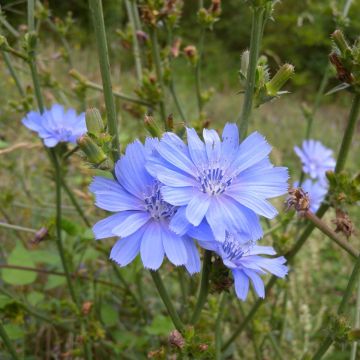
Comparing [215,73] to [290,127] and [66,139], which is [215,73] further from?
[66,139]

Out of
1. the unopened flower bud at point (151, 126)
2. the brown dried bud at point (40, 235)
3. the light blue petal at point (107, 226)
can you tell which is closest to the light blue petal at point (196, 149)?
the unopened flower bud at point (151, 126)

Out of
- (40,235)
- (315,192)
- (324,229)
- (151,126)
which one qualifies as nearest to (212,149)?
(151,126)

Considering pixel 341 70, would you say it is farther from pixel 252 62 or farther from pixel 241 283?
pixel 241 283

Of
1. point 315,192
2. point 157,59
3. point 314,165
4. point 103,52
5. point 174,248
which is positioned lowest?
point 174,248

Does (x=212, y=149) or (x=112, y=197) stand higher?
(x=212, y=149)

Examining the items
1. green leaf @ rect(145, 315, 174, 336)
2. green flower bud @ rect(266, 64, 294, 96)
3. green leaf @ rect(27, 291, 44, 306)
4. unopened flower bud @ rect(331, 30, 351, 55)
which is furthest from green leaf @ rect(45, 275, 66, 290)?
unopened flower bud @ rect(331, 30, 351, 55)

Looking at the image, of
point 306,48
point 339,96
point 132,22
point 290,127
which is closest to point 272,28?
point 306,48
